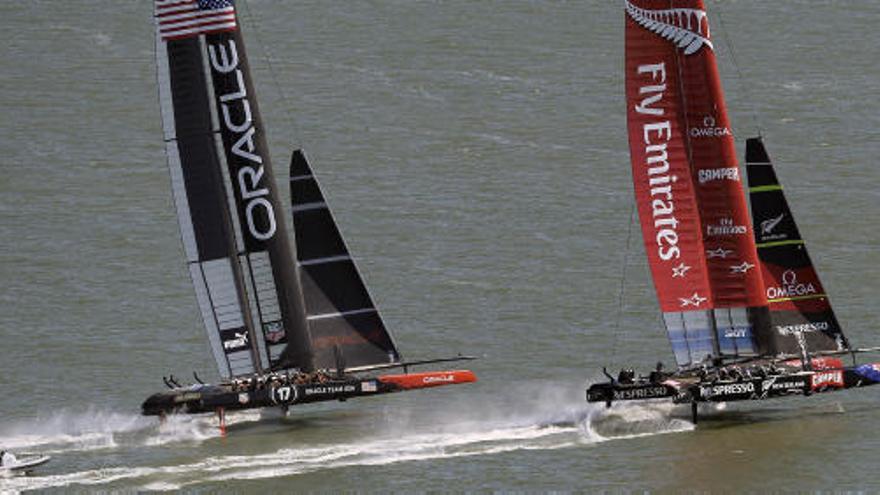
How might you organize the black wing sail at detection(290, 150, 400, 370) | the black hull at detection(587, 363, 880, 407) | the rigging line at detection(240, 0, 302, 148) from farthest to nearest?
1. the rigging line at detection(240, 0, 302, 148)
2. the black wing sail at detection(290, 150, 400, 370)
3. the black hull at detection(587, 363, 880, 407)

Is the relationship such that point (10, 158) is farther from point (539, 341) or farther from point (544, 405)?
point (544, 405)

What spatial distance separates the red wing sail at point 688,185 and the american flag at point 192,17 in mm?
10910

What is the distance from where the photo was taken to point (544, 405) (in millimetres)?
55375

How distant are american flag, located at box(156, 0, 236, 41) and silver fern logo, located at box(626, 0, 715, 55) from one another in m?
10.9

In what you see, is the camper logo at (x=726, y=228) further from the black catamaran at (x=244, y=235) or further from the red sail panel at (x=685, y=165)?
the black catamaran at (x=244, y=235)

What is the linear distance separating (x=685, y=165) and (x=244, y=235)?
12110mm

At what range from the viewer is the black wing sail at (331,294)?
56844 mm

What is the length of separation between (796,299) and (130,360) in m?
19.6

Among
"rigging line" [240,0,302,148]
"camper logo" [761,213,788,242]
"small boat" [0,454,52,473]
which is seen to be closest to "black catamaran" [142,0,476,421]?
"small boat" [0,454,52,473]

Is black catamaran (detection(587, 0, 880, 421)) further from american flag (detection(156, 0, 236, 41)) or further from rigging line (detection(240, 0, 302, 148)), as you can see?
rigging line (detection(240, 0, 302, 148))

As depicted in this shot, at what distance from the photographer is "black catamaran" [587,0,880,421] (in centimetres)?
5231

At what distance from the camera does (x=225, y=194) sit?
56.8 meters

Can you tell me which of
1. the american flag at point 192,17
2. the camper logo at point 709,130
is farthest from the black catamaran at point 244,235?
the camper logo at point 709,130

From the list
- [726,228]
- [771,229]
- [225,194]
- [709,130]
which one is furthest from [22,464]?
[771,229]
